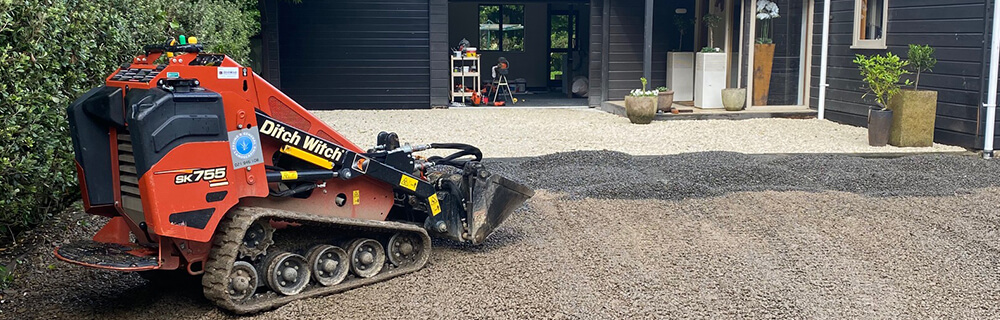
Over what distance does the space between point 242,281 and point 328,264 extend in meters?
0.48

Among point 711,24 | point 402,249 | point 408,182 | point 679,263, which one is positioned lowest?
point 679,263

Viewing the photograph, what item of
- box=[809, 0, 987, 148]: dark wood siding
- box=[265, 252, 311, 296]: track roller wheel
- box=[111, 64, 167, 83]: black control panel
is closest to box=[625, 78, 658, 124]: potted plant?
box=[809, 0, 987, 148]: dark wood siding

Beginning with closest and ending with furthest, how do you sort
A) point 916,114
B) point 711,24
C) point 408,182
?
point 408,182 → point 916,114 → point 711,24

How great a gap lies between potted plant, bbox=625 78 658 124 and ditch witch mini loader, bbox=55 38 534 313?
8.64 m

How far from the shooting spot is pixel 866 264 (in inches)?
211

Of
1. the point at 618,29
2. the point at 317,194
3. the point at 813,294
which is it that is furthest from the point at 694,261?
the point at 618,29

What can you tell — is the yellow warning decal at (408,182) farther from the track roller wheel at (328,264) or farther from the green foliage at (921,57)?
the green foliage at (921,57)

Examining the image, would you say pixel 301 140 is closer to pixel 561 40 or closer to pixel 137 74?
pixel 137 74

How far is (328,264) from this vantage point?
4.71m

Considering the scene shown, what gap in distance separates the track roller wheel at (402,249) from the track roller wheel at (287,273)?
529 mm

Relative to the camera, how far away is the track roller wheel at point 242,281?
4.34 m

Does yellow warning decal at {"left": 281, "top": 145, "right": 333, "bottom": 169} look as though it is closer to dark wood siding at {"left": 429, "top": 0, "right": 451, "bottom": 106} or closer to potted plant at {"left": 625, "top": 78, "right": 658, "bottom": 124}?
potted plant at {"left": 625, "top": 78, "right": 658, "bottom": 124}

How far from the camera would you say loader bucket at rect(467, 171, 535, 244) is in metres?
5.33

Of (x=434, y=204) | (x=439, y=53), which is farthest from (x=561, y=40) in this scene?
(x=434, y=204)
